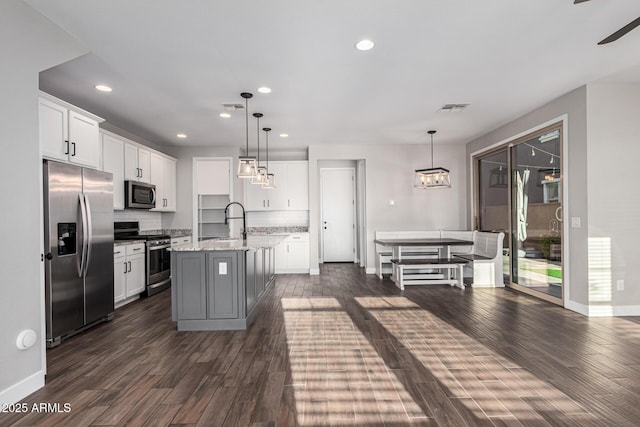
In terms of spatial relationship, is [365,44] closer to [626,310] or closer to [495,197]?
[626,310]

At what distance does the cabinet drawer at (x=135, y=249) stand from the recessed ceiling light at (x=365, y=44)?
384 centimetres

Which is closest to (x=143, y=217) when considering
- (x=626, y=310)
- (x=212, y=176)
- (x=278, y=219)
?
(x=212, y=176)

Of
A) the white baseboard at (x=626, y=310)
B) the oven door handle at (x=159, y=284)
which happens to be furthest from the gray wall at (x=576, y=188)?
the oven door handle at (x=159, y=284)

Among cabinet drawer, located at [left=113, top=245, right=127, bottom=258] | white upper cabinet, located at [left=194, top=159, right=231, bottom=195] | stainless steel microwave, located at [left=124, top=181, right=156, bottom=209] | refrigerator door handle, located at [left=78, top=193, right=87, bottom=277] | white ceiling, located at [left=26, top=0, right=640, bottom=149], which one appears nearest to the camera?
white ceiling, located at [left=26, top=0, right=640, bottom=149]

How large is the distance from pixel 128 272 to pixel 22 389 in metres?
2.50

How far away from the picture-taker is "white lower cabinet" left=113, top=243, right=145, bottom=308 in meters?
4.32

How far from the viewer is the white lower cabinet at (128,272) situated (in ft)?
14.2

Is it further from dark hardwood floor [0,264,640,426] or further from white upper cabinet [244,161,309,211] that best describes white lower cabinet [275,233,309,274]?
dark hardwood floor [0,264,640,426]

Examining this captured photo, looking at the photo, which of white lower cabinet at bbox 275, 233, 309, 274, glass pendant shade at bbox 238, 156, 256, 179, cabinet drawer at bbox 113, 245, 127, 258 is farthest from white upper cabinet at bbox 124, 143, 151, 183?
white lower cabinet at bbox 275, 233, 309, 274

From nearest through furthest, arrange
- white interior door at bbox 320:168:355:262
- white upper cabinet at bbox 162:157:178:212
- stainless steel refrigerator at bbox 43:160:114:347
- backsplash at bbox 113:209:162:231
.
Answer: stainless steel refrigerator at bbox 43:160:114:347 < backsplash at bbox 113:209:162:231 < white upper cabinet at bbox 162:157:178:212 < white interior door at bbox 320:168:355:262

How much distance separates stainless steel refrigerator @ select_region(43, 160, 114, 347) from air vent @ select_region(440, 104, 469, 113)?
170 inches

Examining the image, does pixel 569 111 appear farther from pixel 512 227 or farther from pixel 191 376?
pixel 191 376

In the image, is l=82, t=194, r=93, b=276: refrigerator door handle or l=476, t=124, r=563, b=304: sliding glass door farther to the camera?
l=476, t=124, r=563, b=304: sliding glass door

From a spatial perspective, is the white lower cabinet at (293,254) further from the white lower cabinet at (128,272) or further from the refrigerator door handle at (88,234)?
the refrigerator door handle at (88,234)
